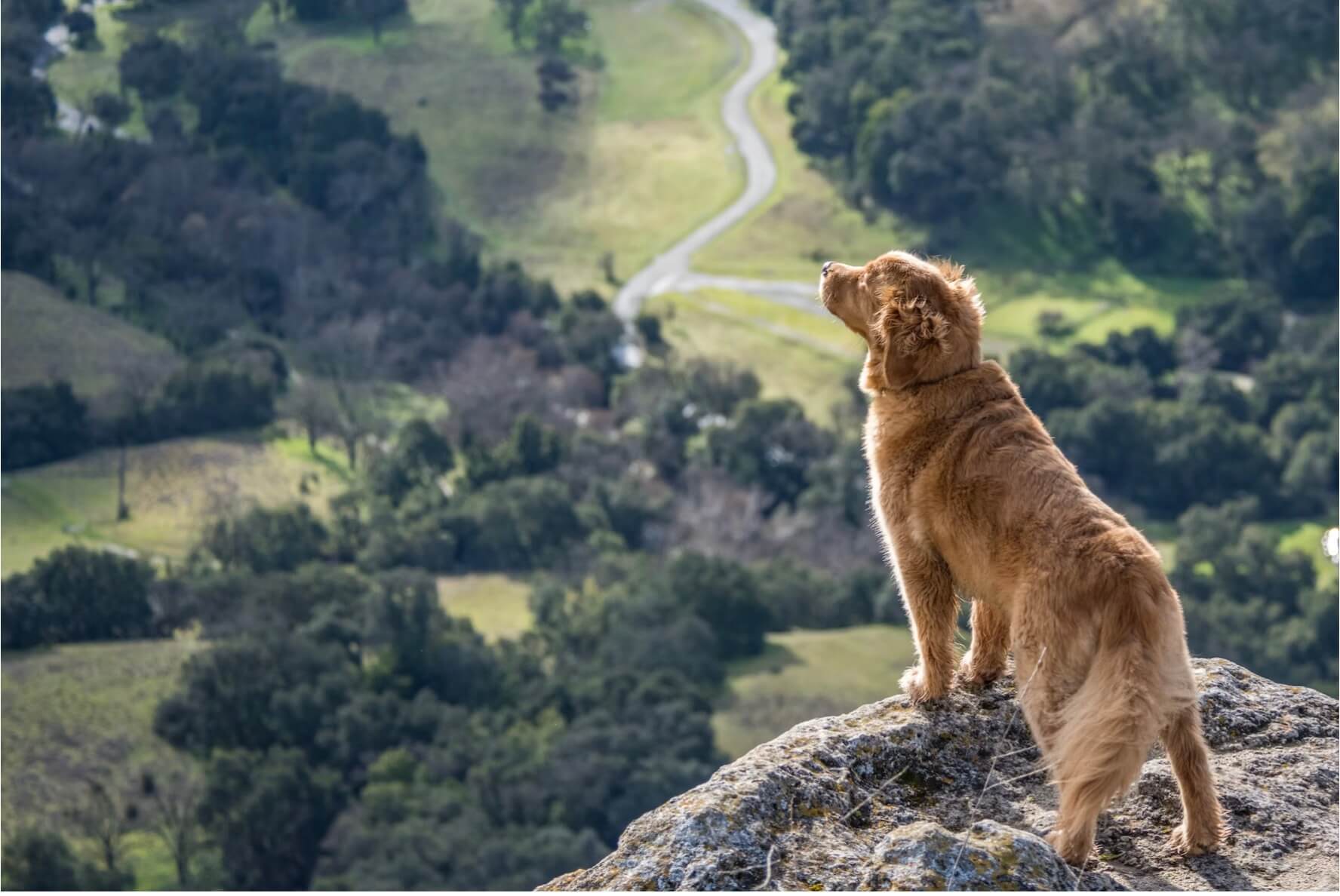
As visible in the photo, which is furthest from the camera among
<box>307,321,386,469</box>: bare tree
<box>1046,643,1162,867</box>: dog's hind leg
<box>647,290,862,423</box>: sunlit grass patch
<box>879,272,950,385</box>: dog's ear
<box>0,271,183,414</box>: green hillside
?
<box>647,290,862,423</box>: sunlit grass patch

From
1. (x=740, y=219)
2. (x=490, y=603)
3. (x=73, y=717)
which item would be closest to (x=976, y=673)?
(x=73, y=717)

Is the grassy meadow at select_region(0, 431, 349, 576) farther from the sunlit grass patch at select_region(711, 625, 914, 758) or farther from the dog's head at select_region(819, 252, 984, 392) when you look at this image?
the dog's head at select_region(819, 252, 984, 392)

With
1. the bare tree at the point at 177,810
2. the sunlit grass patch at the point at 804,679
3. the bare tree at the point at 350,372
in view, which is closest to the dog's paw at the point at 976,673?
the bare tree at the point at 177,810

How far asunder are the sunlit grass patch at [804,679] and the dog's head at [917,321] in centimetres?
5224

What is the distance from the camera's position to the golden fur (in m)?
7.07

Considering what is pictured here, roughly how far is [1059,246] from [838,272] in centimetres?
9363

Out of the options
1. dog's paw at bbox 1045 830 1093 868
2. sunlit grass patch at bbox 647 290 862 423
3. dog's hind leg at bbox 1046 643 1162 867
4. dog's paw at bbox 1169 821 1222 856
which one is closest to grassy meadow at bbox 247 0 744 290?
sunlit grass patch at bbox 647 290 862 423

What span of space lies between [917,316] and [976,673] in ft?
5.55

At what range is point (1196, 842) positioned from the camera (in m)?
7.39

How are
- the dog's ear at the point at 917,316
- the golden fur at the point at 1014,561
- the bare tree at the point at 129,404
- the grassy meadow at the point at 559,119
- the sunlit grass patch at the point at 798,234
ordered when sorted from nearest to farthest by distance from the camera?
the golden fur at the point at 1014,561 → the dog's ear at the point at 917,316 → the bare tree at the point at 129,404 → the sunlit grass patch at the point at 798,234 → the grassy meadow at the point at 559,119

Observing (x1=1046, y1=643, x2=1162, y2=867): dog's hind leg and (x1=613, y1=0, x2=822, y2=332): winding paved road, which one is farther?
(x1=613, y1=0, x2=822, y2=332): winding paved road

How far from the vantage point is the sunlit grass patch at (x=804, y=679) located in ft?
206

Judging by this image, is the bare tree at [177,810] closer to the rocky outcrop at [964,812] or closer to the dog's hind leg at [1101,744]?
the rocky outcrop at [964,812]

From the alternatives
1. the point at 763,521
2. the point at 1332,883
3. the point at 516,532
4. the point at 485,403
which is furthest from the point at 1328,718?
the point at 485,403
